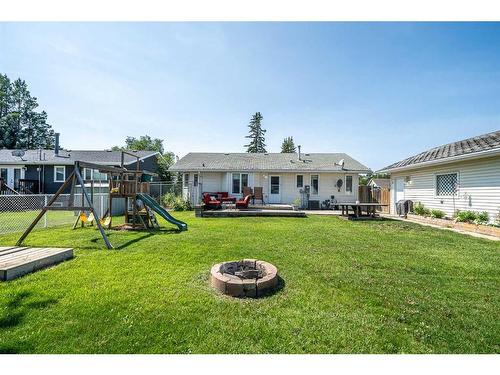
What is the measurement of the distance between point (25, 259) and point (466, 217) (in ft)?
45.2

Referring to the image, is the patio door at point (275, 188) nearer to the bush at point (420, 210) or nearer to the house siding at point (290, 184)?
the house siding at point (290, 184)

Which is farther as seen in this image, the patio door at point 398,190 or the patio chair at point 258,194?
the patio chair at point 258,194

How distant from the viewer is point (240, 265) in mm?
4051

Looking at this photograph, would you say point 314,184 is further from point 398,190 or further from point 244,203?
point 244,203

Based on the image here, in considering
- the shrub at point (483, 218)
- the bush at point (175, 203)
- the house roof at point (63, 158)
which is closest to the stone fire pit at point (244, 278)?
the shrub at point (483, 218)

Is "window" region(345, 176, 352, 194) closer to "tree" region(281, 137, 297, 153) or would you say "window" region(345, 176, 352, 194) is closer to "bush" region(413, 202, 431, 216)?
"bush" region(413, 202, 431, 216)

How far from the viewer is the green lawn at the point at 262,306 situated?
2248mm

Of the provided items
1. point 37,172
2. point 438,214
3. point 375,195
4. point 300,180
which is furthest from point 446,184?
point 37,172

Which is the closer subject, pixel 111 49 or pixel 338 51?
pixel 111 49

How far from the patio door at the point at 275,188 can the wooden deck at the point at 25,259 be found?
14466 mm

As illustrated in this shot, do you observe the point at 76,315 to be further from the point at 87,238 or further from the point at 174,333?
the point at 87,238

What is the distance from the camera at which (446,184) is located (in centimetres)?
1149
